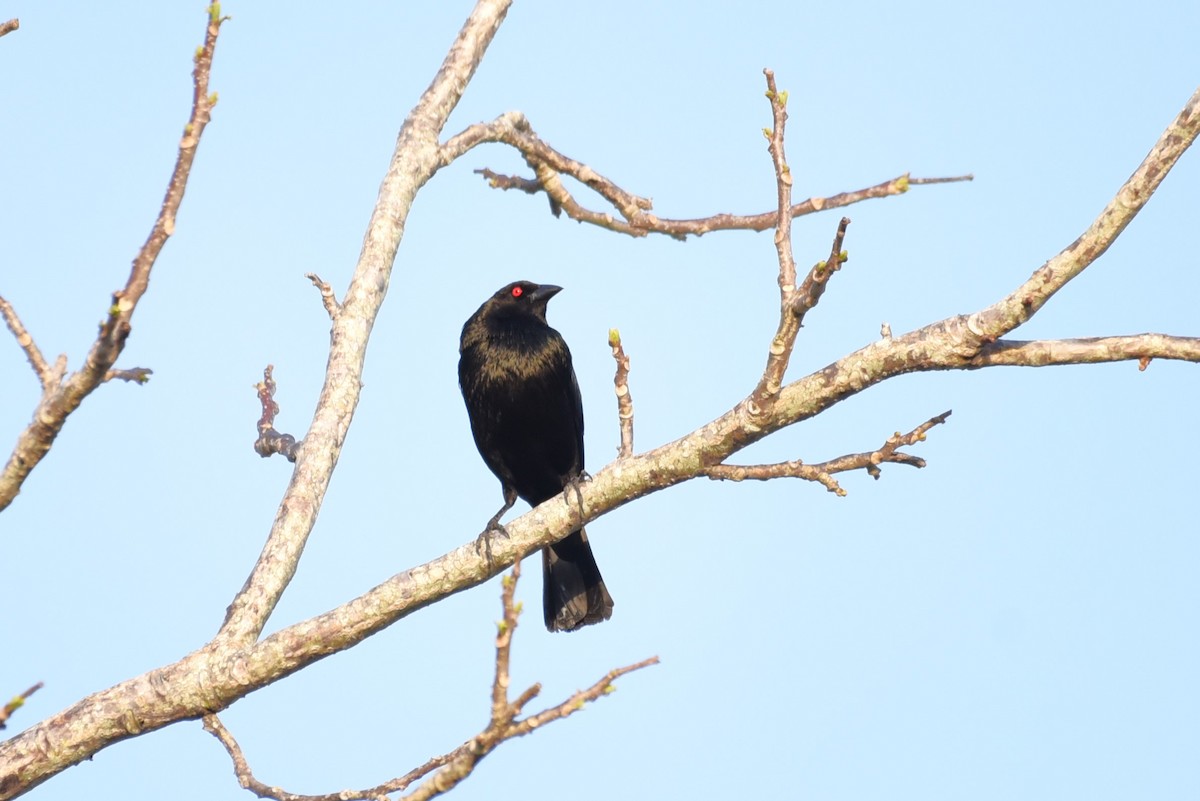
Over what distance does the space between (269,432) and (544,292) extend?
2230 mm

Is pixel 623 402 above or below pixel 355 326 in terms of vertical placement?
below

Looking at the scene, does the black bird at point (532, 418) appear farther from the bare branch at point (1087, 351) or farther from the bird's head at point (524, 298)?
the bare branch at point (1087, 351)

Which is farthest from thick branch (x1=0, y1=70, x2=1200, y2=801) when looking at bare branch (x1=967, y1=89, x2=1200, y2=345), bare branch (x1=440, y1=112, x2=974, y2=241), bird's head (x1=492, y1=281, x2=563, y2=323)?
bird's head (x1=492, y1=281, x2=563, y2=323)

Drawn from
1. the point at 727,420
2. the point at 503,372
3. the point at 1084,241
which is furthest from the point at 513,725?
the point at 503,372

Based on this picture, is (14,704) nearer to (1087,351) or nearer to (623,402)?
(623,402)

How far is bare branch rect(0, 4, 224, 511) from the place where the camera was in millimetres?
2738

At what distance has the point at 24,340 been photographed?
2.97 m

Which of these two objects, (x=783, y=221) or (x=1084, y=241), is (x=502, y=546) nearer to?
(x=783, y=221)

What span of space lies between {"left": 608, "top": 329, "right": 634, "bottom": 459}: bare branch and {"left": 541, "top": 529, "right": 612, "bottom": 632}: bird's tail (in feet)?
10.0

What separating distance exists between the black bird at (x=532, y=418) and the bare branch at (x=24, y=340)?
3986 millimetres

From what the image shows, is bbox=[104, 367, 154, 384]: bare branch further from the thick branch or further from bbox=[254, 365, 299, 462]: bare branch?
bbox=[254, 365, 299, 462]: bare branch

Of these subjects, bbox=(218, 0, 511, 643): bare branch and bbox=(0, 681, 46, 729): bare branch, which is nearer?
bbox=(0, 681, 46, 729): bare branch

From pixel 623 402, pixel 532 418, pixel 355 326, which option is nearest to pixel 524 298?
pixel 532 418

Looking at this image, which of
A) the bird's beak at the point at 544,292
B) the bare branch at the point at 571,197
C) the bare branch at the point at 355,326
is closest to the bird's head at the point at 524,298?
the bird's beak at the point at 544,292
